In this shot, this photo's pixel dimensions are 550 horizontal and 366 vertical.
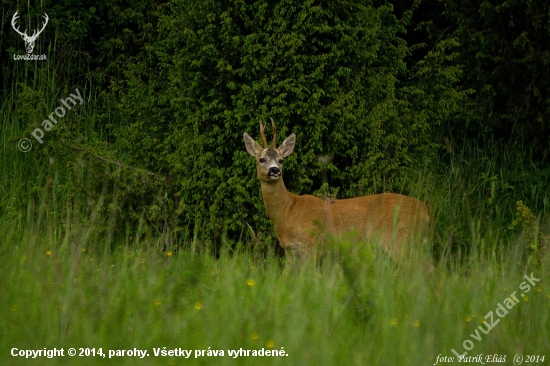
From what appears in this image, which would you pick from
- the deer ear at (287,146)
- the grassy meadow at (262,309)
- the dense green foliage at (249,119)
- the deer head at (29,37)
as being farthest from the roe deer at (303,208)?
the deer head at (29,37)

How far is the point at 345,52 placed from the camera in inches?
328

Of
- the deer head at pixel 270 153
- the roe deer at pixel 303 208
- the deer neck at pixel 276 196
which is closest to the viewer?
the roe deer at pixel 303 208

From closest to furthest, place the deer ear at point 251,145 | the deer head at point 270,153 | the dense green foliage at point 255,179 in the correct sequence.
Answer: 1. the dense green foliage at point 255,179
2. the deer head at point 270,153
3. the deer ear at point 251,145

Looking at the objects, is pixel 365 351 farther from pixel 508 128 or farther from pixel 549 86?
pixel 508 128

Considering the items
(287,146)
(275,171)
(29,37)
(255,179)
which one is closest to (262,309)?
(275,171)

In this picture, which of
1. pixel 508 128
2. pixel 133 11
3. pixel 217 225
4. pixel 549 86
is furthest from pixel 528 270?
pixel 133 11

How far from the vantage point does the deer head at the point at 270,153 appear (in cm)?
769

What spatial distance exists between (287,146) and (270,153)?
0.19 m

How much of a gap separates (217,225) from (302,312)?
13.3 ft

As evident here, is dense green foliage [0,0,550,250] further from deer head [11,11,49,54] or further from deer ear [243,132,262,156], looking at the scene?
deer head [11,11,49,54]

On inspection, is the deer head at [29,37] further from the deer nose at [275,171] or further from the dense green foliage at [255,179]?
the deer nose at [275,171]

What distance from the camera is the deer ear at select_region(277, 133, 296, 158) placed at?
7727 mm

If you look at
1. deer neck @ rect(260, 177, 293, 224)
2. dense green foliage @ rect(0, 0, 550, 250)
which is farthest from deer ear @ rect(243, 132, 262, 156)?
deer neck @ rect(260, 177, 293, 224)

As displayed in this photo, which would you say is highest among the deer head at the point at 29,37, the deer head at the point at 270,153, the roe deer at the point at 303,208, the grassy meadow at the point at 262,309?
the deer head at the point at 29,37
